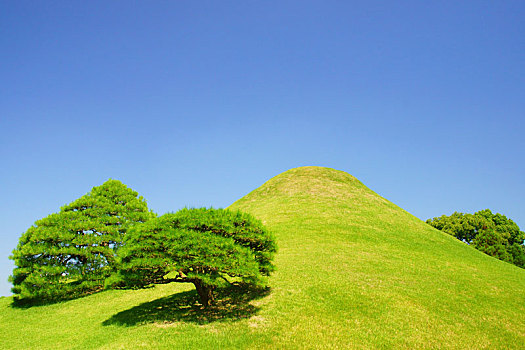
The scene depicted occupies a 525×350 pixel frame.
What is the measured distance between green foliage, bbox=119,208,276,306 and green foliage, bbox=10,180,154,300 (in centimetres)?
1032

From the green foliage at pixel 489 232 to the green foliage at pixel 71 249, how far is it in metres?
71.6

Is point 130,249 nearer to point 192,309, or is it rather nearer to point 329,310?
point 192,309

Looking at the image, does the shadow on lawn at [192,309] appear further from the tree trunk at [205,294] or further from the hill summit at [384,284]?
the hill summit at [384,284]

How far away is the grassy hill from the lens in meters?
15.0

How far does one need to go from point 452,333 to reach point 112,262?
26.8 meters

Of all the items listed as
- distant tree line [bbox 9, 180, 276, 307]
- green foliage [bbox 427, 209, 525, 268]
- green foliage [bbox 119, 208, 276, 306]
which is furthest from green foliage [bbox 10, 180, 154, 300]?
green foliage [bbox 427, 209, 525, 268]

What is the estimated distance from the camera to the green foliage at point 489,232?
61244mm

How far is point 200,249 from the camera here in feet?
50.7

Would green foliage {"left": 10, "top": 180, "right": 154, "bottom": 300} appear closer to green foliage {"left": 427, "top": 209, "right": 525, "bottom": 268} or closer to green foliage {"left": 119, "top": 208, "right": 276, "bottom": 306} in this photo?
green foliage {"left": 119, "top": 208, "right": 276, "bottom": 306}

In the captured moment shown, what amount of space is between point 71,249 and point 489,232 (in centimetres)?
7826

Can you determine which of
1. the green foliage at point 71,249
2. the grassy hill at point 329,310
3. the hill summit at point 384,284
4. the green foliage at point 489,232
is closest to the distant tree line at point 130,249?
the green foliage at point 71,249

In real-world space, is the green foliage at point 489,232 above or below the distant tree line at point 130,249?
below

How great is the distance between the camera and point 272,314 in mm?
16938

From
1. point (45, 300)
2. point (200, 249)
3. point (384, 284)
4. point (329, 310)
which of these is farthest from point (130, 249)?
point (384, 284)
